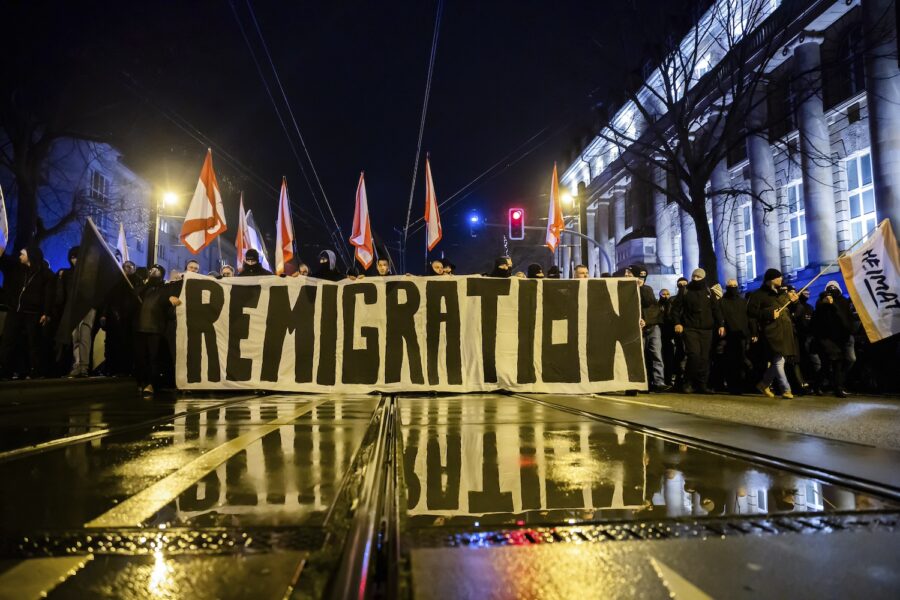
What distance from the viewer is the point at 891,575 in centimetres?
155

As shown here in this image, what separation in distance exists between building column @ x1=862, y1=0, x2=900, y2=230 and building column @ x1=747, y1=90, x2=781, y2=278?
5.28m

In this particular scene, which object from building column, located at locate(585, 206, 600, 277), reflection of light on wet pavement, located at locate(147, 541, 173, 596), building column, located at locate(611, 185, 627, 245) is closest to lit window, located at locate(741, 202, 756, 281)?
building column, located at locate(611, 185, 627, 245)

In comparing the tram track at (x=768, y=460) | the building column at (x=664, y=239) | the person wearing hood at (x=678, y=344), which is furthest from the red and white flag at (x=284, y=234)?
the building column at (x=664, y=239)

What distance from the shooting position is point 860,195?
19.4m

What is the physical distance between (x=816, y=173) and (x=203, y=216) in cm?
2046

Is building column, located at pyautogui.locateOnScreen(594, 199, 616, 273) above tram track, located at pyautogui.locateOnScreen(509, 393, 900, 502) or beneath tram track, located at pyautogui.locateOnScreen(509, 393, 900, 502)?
above

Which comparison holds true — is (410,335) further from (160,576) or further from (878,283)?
(878,283)

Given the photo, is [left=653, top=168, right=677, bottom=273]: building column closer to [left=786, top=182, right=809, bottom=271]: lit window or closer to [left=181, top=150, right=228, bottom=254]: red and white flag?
[left=786, top=182, right=809, bottom=271]: lit window

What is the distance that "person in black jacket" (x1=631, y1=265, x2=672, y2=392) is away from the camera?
9.65 m

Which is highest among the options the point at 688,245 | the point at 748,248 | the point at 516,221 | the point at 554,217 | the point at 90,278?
the point at 688,245

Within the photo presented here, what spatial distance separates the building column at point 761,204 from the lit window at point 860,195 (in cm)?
276

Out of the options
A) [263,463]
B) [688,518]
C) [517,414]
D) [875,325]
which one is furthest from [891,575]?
[875,325]

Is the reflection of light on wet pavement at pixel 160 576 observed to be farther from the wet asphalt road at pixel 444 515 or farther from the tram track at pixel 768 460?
the tram track at pixel 768 460

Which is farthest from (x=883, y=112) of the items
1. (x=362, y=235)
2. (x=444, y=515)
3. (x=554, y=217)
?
(x=444, y=515)
